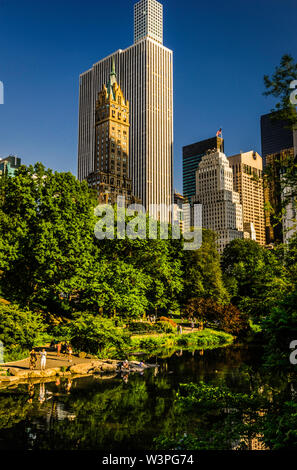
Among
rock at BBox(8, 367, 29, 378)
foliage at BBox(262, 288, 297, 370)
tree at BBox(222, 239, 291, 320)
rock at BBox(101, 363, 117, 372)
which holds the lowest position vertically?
rock at BBox(101, 363, 117, 372)

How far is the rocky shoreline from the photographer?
90.9ft

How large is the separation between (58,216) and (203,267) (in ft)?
100

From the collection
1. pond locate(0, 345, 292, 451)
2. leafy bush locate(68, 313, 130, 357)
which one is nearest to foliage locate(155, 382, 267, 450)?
pond locate(0, 345, 292, 451)

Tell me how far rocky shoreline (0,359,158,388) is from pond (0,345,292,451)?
1.22 m

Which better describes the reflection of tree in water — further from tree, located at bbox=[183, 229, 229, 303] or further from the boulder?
tree, located at bbox=[183, 229, 229, 303]

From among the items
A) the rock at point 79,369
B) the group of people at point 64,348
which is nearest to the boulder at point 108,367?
the rock at point 79,369

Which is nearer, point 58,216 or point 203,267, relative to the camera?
point 58,216

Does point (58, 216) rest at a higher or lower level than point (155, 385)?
higher

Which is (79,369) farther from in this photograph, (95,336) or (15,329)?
(15,329)

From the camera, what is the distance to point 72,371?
30.8 meters

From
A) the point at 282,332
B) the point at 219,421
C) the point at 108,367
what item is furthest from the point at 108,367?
the point at 282,332
